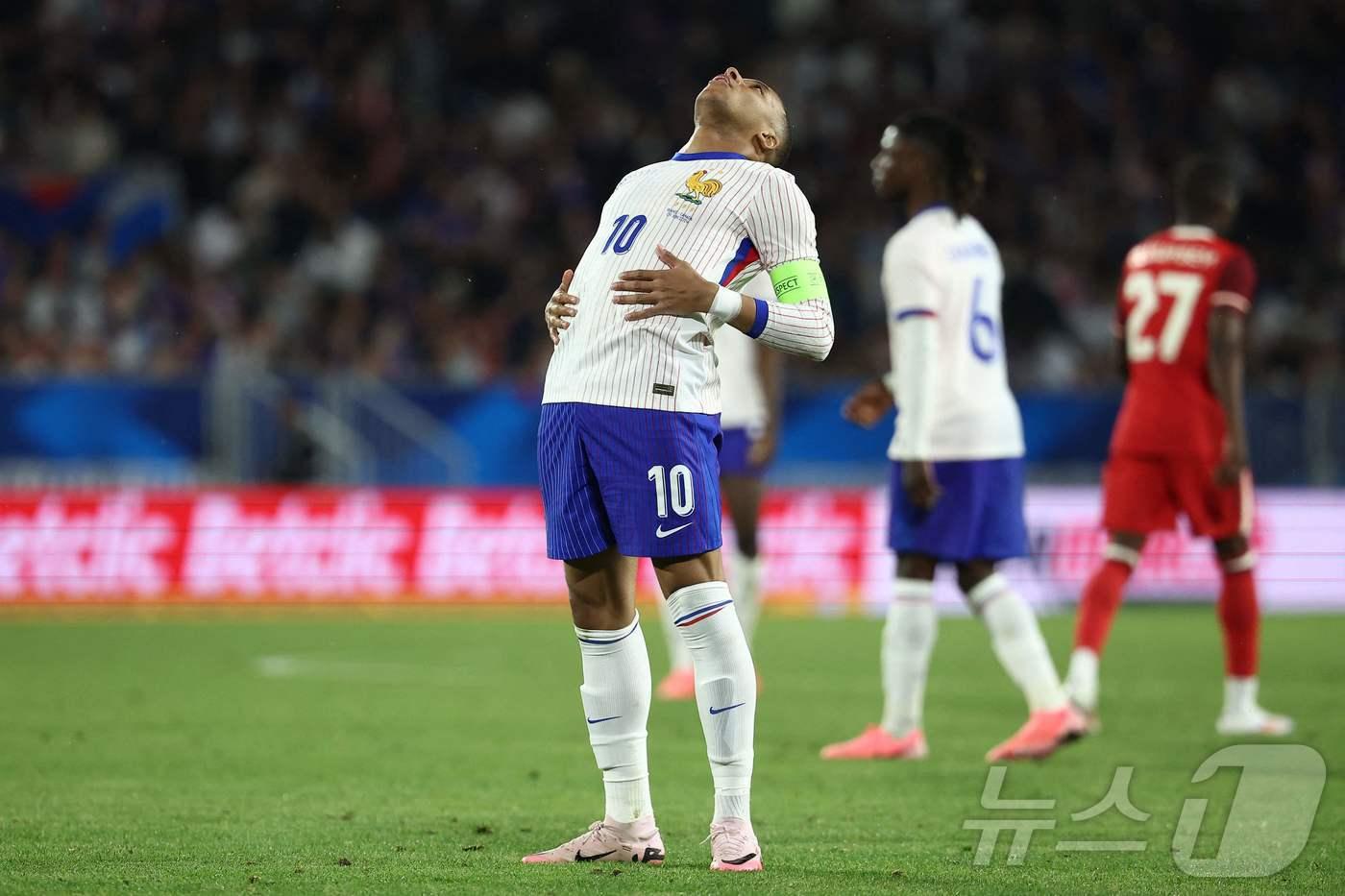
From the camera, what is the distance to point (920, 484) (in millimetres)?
7680

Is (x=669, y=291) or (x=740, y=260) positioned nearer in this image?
(x=669, y=291)

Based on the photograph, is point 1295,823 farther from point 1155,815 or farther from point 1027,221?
point 1027,221

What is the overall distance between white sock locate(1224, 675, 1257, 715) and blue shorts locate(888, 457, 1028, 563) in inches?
63.8

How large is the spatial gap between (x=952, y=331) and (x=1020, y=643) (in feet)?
4.29

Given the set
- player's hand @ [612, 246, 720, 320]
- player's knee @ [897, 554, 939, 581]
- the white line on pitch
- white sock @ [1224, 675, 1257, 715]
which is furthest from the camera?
the white line on pitch

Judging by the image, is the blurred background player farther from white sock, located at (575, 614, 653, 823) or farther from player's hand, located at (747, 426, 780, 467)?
white sock, located at (575, 614, 653, 823)

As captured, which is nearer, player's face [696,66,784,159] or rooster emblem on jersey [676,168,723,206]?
rooster emblem on jersey [676,168,723,206]

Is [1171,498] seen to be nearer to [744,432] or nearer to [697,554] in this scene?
[744,432]

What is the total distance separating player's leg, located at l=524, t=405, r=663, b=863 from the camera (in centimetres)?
525

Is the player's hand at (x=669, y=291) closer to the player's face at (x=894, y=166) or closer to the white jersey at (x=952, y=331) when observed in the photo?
the white jersey at (x=952, y=331)

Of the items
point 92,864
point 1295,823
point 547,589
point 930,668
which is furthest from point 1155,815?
point 547,589

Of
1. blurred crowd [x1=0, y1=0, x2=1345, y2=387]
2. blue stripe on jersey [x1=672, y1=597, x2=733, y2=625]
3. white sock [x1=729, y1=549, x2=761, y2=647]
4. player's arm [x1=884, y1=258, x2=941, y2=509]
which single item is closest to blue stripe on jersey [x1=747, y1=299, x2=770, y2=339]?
blue stripe on jersey [x1=672, y1=597, x2=733, y2=625]

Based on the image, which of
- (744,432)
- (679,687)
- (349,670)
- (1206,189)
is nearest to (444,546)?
(349,670)

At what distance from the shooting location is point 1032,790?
6.95m
